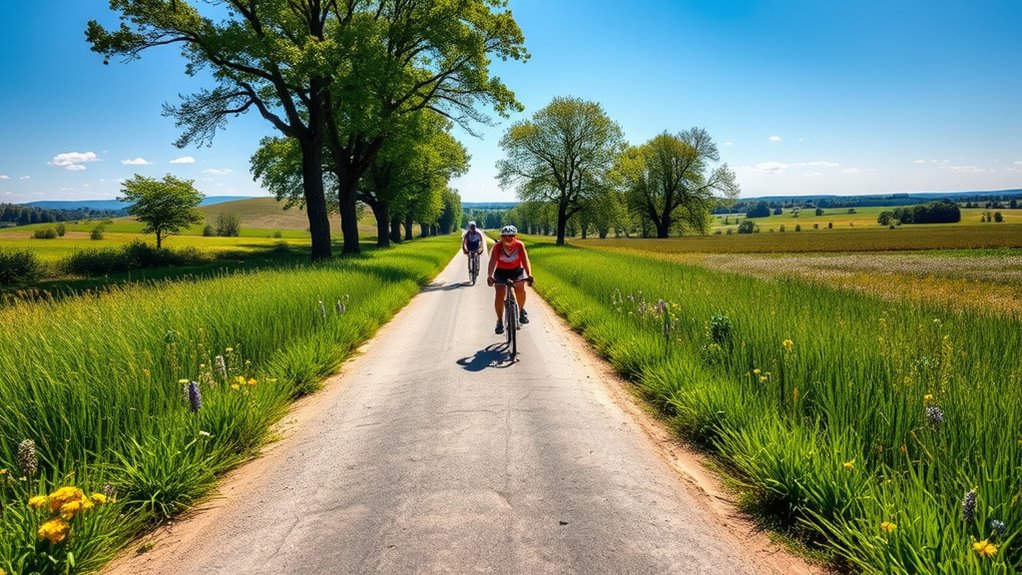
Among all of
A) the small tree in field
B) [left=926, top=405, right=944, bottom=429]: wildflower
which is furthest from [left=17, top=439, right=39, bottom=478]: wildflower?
the small tree in field

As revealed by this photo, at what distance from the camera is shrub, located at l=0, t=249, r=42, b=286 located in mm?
20906

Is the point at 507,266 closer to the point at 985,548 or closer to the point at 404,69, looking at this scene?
the point at 985,548

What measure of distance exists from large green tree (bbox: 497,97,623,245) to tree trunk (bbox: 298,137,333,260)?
28.4 metres

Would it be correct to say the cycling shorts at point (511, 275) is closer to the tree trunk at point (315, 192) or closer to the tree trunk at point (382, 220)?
the tree trunk at point (315, 192)

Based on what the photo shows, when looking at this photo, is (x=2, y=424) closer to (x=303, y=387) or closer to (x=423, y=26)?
(x=303, y=387)

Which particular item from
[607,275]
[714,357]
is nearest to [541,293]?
[607,275]

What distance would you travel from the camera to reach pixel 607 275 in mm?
14727

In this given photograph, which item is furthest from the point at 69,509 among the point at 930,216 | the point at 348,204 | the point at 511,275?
the point at 930,216

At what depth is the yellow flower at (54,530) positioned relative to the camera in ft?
8.29

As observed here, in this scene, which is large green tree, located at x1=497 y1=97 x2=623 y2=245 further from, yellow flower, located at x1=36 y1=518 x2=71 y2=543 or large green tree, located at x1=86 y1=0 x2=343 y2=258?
yellow flower, located at x1=36 y1=518 x2=71 y2=543

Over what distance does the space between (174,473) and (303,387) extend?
2.84m

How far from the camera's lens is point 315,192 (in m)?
20.2

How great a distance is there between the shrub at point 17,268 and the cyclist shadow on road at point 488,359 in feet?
82.1

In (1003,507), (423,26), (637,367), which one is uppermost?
(423,26)
